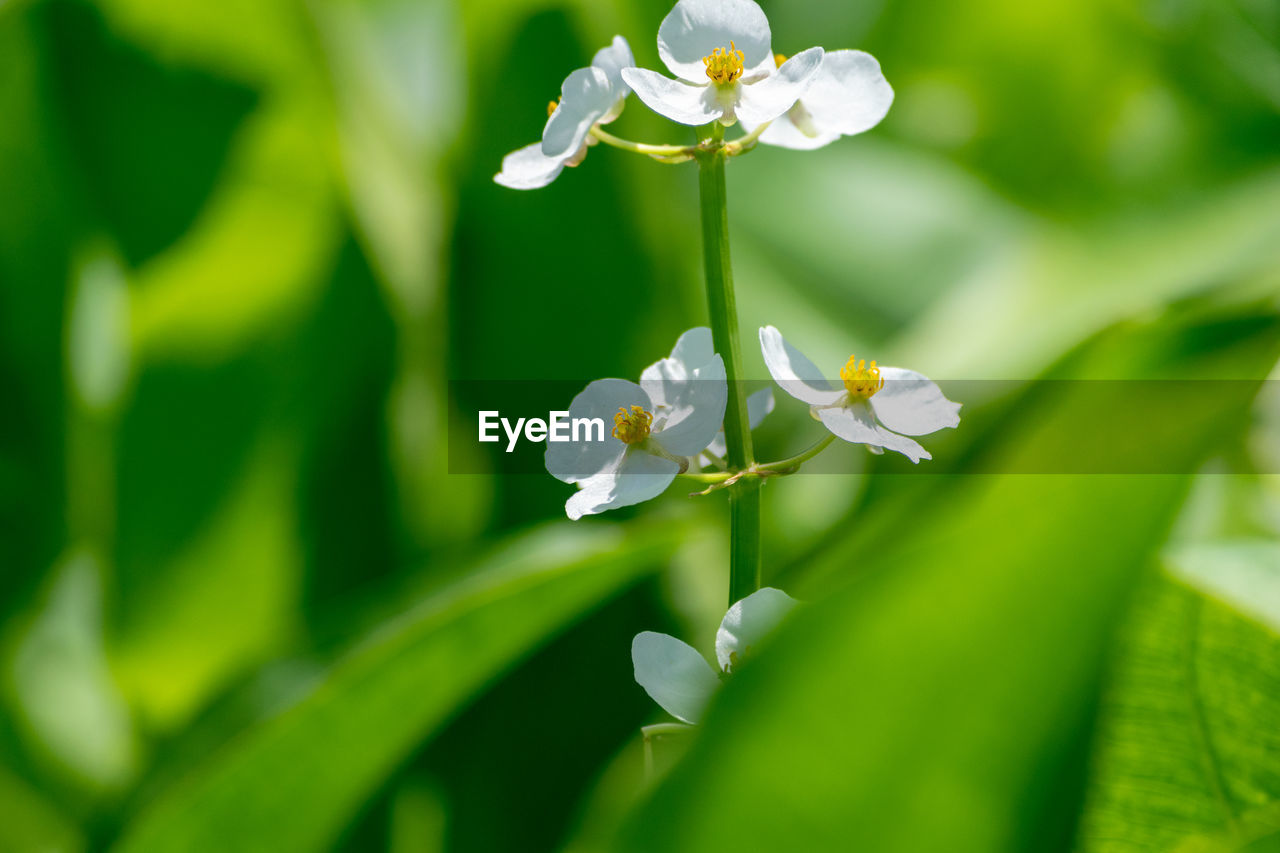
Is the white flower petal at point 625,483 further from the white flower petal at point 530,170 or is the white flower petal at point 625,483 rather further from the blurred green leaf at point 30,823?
the blurred green leaf at point 30,823

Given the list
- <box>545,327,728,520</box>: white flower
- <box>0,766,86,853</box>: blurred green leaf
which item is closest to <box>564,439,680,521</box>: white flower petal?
<box>545,327,728,520</box>: white flower

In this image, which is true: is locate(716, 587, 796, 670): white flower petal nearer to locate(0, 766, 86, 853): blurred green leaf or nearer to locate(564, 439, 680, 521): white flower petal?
locate(564, 439, 680, 521): white flower petal

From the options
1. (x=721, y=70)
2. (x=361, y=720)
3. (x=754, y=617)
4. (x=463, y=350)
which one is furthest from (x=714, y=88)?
(x=463, y=350)

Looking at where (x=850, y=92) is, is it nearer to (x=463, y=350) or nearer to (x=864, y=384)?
(x=864, y=384)

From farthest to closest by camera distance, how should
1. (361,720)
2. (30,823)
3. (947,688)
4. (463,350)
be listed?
(463,350) < (30,823) < (361,720) < (947,688)

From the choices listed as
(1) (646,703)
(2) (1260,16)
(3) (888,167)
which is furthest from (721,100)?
(2) (1260,16)
